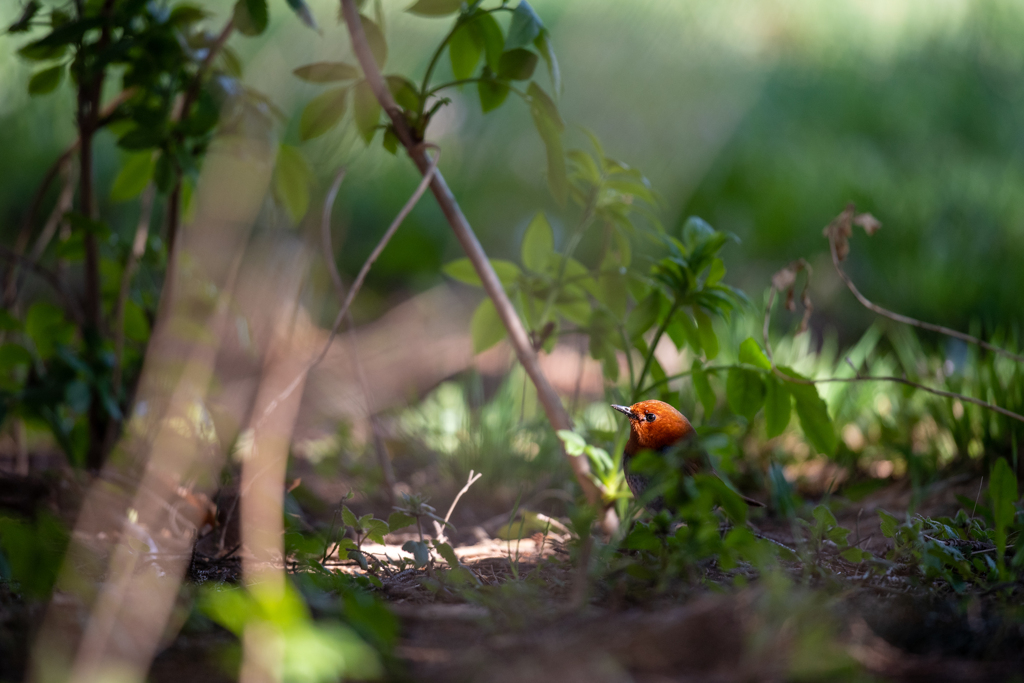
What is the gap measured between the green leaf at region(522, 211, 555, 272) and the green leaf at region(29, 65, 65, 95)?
1.18 metres

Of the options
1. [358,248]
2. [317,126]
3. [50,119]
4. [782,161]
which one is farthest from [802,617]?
[50,119]

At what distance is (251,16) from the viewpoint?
55.6 inches

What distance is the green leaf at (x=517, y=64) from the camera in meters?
1.34

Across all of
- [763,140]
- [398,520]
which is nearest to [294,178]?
[398,520]

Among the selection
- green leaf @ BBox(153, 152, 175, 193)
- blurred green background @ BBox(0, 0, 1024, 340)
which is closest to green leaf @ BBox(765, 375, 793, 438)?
green leaf @ BBox(153, 152, 175, 193)

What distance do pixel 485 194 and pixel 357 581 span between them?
3.89 meters

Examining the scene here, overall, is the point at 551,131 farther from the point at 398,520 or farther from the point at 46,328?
the point at 46,328

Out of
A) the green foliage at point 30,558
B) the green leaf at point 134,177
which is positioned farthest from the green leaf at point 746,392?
the green leaf at point 134,177

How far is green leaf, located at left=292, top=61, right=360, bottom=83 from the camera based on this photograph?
146 centimetres

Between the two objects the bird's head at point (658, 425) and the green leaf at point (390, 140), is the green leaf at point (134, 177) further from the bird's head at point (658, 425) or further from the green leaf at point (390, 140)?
the bird's head at point (658, 425)

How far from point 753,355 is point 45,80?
1.75 meters

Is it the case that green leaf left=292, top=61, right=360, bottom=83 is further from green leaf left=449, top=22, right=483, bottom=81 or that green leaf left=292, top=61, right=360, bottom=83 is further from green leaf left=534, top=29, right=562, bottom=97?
green leaf left=534, top=29, right=562, bottom=97

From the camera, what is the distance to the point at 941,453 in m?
2.25

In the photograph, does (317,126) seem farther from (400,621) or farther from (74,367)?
(400,621)
